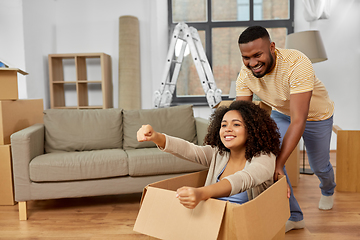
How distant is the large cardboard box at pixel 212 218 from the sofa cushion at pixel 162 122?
5.11 ft

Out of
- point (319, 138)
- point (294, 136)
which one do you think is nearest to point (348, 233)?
point (319, 138)

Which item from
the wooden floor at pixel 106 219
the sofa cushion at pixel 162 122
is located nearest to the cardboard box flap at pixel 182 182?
the wooden floor at pixel 106 219

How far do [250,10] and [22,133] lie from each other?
129 inches

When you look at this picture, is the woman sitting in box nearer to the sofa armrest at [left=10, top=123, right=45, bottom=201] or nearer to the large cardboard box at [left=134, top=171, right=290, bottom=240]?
the large cardboard box at [left=134, top=171, right=290, bottom=240]

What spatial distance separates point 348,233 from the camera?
1.78 metres

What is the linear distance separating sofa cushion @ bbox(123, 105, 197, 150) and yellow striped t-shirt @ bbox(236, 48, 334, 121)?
111 centimetres

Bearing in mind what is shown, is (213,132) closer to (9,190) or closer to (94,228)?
(94,228)

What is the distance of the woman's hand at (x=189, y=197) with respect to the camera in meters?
0.89

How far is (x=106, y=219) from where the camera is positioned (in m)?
2.05

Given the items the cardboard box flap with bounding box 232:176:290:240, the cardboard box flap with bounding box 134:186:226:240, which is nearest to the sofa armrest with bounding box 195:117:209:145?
the cardboard box flap with bounding box 232:176:290:240

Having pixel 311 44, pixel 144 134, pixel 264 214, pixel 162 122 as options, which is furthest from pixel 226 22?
pixel 264 214

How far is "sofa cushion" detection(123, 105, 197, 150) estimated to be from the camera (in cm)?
263

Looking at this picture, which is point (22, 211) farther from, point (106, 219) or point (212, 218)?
point (212, 218)

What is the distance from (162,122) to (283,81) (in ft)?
4.60
